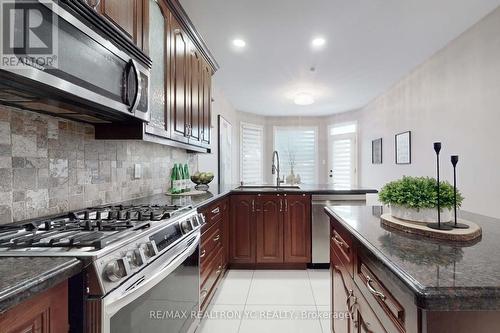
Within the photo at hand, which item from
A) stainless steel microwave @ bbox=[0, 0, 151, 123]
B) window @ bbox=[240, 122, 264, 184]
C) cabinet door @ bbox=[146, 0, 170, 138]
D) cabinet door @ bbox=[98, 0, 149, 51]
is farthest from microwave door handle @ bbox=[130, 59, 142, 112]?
window @ bbox=[240, 122, 264, 184]

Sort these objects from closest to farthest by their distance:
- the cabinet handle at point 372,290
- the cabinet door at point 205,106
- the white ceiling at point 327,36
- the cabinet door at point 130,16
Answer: the cabinet handle at point 372,290 < the cabinet door at point 130,16 < the white ceiling at point 327,36 < the cabinet door at point 205,106

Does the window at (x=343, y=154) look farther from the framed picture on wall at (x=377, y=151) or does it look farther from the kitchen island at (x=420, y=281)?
the kitchen island at (x=420, y=281)

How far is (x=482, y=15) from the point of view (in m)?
2.65

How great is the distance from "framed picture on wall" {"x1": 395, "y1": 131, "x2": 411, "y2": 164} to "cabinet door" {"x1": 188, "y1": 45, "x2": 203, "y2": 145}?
11.1ft

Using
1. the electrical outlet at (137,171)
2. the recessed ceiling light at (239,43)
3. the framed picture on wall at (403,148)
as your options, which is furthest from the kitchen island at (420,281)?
the framed picture on wall at (403,148)

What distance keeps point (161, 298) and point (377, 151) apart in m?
5.54

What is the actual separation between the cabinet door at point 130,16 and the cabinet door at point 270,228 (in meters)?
2.07

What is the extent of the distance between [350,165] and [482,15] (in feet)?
15.5

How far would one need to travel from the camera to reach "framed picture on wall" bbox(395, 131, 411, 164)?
171 inches

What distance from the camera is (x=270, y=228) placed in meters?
Answer: 3.16

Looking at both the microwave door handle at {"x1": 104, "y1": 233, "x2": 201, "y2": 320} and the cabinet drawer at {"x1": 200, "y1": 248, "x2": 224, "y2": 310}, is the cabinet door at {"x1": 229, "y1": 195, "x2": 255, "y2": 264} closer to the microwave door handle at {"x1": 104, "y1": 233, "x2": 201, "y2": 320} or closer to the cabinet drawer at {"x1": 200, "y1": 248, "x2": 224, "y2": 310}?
the cabinet drawer at {"x1": 200, "y1": 248, "x2": 224, "y2": 310}

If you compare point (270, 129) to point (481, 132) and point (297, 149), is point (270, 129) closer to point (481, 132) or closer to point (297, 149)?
point (297, 149)

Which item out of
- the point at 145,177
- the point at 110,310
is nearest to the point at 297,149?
the point at 145,177

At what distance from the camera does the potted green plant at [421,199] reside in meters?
1.10
